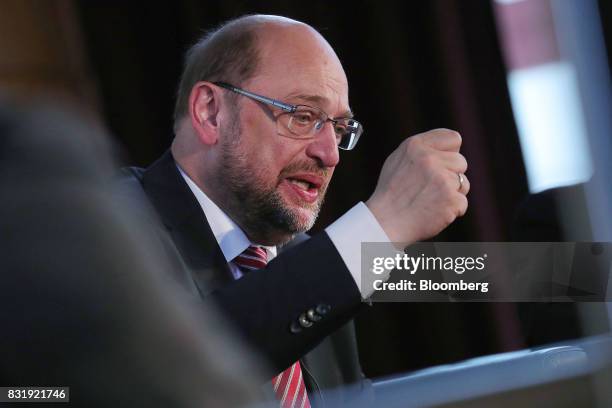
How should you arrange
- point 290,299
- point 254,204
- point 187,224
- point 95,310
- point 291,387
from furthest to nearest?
point 254,204
point 187,224
point 291,387
point 290,299
point 95,310

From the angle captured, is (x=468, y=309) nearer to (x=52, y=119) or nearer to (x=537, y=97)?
(x=537, y=97)

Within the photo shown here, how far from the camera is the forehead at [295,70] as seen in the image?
118 centimetres

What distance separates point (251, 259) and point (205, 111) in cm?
26

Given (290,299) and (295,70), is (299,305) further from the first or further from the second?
(295,70)

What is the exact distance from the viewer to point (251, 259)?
3.62 ft

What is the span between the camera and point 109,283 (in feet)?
0.61

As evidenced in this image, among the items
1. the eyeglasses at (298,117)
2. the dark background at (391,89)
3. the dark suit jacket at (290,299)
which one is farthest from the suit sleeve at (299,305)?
the dark background at (391,89)

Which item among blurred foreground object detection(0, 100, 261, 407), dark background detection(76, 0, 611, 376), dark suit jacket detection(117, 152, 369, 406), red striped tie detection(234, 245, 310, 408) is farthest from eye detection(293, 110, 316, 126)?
dark background detection(76, 0, 611, 376)

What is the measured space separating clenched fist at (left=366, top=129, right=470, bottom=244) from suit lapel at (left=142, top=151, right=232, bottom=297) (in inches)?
9.3

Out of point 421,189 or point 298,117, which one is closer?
point 421,189

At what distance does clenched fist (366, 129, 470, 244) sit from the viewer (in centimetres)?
82

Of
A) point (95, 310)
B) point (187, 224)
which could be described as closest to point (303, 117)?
point (187, 224)

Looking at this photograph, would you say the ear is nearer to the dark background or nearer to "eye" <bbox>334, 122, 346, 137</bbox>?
"eye" <bbox>334, 122, 346, 137</bbox>

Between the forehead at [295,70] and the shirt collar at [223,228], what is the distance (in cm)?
18
